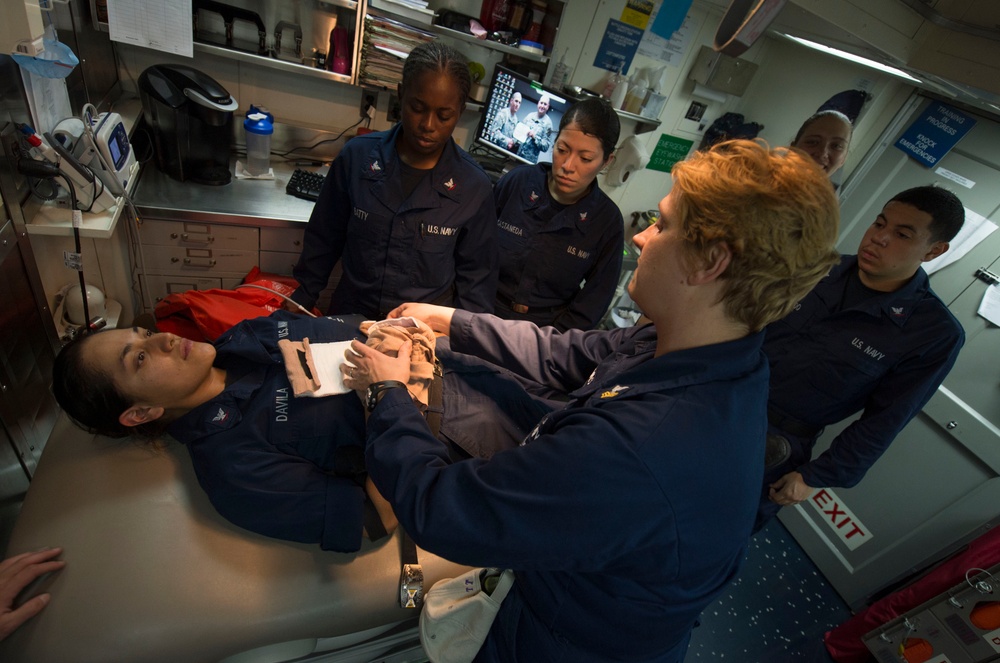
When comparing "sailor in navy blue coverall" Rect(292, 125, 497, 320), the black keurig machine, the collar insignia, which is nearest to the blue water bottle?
the black keurig machine

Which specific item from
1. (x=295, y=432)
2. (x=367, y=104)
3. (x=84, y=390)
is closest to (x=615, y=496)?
(x=295, y=432)

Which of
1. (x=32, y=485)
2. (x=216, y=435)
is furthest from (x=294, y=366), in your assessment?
(x=32, y=485)

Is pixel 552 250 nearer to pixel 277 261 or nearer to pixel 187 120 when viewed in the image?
pixel 277 261

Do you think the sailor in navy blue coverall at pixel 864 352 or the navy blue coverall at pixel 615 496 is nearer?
the navy blue coverall at pixel 615 496

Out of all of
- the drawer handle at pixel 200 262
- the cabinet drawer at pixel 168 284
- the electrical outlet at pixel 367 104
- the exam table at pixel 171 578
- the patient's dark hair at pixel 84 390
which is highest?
the electrical outlet at pixel 367 104

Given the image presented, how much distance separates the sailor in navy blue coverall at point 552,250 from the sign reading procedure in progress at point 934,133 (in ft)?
5.75

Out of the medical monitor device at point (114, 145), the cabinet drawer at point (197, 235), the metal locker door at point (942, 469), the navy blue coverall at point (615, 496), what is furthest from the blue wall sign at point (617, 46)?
the navy blue coverall at point (615, 496)

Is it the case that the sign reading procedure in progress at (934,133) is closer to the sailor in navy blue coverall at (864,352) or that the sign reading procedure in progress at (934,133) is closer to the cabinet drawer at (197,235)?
the sailor in navy blue coverall at (864,352)

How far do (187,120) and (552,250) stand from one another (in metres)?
1.71

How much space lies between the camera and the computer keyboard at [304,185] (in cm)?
240

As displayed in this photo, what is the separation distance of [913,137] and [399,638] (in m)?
3.34

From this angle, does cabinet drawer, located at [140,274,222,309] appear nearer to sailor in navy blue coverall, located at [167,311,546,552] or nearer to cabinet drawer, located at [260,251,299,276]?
cabinet drawer, located at [260,251,299,276]

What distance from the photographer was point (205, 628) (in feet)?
3.45

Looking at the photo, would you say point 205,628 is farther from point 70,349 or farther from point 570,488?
point 570,488
